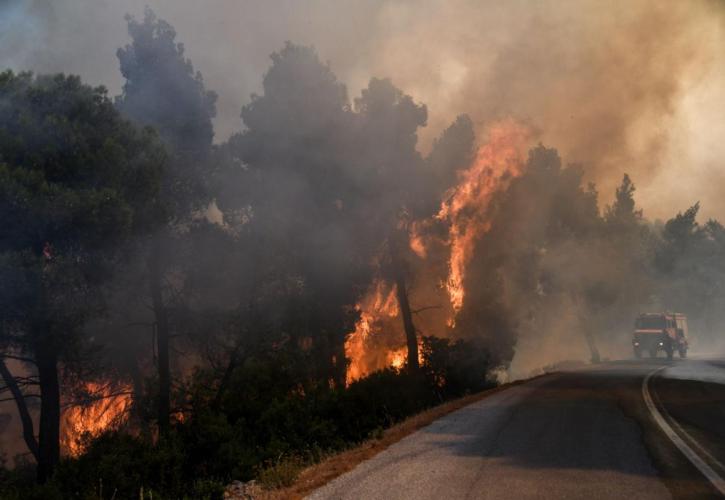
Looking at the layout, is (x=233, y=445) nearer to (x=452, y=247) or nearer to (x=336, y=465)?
(x=336, y=465)

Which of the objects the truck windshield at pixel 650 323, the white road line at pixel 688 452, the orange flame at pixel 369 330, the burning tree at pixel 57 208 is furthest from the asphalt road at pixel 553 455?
the truck windshield at pixel 650 323

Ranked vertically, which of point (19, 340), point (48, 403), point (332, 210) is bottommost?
point (48, 403)

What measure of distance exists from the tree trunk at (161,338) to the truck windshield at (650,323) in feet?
111

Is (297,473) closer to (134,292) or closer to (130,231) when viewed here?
(130,231)

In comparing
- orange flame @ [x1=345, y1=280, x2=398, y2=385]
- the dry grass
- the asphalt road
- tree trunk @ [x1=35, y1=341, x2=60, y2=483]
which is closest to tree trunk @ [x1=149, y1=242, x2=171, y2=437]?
tree trunk @ [x1=35, y1=341, x2=60, y2=483]

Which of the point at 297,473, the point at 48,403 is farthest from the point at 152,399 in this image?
the point at 297,473

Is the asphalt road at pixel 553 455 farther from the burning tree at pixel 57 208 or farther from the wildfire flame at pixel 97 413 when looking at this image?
the wildfire flame at pixel 97 413

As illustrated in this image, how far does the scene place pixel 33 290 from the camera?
17203mm

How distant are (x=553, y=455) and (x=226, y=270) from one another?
19750 millimetres

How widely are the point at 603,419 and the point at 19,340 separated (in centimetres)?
1638

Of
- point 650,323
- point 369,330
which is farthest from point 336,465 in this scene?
point 650,323

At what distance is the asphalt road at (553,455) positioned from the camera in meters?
7.62

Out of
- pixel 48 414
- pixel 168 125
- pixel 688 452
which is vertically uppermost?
Result: pixel 168 125

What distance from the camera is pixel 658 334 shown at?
1714 inches
